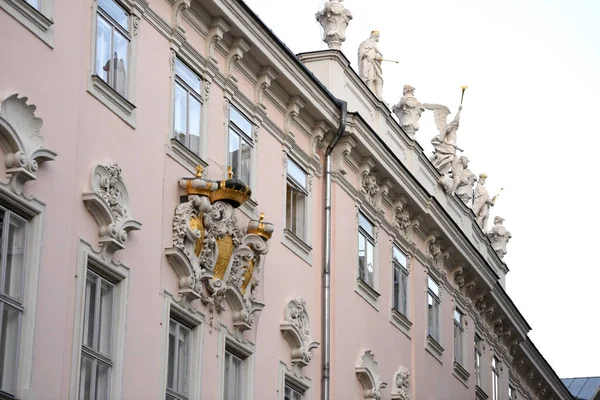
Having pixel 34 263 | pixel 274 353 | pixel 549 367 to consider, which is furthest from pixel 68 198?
pixel 549 367

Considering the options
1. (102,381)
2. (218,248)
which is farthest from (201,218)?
(102,381)

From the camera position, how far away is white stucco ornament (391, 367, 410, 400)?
2861 cm

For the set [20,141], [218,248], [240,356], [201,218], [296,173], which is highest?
[296,173]

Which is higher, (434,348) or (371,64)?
(371,64)

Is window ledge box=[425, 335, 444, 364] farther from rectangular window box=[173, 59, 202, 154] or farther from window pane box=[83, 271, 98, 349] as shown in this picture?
window pane box=[83, 271, 98, 349]

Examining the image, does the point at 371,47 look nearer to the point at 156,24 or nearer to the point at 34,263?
the point at 156,24

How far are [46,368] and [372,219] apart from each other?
509 inches

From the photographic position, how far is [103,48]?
765 inches

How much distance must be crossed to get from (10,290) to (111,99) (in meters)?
3.79

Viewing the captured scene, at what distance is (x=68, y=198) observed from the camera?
17734 millimetres

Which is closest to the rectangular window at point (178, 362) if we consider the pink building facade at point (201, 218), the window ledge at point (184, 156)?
the pink building facade at point (201, 218)

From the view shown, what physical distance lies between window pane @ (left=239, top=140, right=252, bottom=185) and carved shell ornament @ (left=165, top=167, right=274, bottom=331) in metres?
1.02

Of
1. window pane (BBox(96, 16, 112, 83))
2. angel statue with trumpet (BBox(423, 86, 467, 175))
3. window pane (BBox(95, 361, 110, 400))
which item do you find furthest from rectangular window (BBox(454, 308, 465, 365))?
window pane (BBox(95, 361, 110, 400))

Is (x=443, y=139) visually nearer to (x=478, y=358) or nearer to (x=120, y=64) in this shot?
(x=478, y=358)
